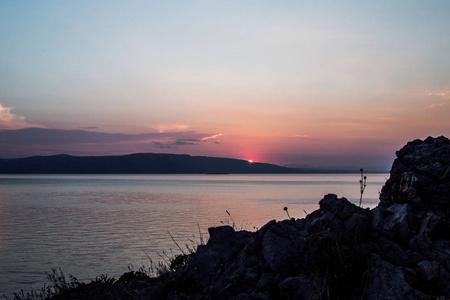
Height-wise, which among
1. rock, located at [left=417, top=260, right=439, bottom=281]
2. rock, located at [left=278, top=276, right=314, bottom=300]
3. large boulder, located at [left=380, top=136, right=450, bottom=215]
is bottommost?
rock, located at [left=278, top=276, right=314, bottom=300]

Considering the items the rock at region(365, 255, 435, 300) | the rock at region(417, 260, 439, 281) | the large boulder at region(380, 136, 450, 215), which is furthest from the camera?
the large boulder at region(380, 136, 450, 215)

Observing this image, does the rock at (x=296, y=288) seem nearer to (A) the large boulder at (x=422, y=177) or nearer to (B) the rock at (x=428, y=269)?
(B) the rock at (x=428, y=269)

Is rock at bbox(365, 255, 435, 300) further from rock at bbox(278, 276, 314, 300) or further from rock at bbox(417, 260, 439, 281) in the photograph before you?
rock at bbox(278, 276, 314, 300)

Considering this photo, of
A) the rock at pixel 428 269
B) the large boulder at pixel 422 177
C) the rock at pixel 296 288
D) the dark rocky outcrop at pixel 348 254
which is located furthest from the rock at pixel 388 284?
the large boulder at pixel 422 177

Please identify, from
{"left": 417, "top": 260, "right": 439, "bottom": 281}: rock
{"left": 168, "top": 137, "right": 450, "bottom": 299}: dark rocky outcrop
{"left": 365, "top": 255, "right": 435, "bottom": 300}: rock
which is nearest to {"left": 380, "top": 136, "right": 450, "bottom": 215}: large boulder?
{"left": 168, "top": 137, "right": 450, "bottom": 299}: dark rocky outcrop

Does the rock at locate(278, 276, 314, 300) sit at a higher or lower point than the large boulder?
lower

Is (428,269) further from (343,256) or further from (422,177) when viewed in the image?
(422,177)

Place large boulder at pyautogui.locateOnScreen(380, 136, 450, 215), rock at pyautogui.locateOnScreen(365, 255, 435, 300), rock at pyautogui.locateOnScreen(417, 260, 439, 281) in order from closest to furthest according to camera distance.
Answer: rock at pyautogui.locateOnScreen(365, 255, 435, 300)
rock at pyautogui.locateOnScreen(417, 260, 439, 281)
large boulder at pyautogui.locateOnScreen(380, 136, 450, 215)

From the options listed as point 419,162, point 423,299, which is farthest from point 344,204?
point 423,299

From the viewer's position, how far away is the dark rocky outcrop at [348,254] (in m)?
7.73

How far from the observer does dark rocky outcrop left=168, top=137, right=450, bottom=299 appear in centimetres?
773

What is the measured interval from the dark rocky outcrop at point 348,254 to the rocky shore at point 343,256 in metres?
0.02

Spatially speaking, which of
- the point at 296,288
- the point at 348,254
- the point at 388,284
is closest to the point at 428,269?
the point at 388,284

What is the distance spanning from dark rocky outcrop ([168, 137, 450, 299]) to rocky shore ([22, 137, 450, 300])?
0.02 metres
